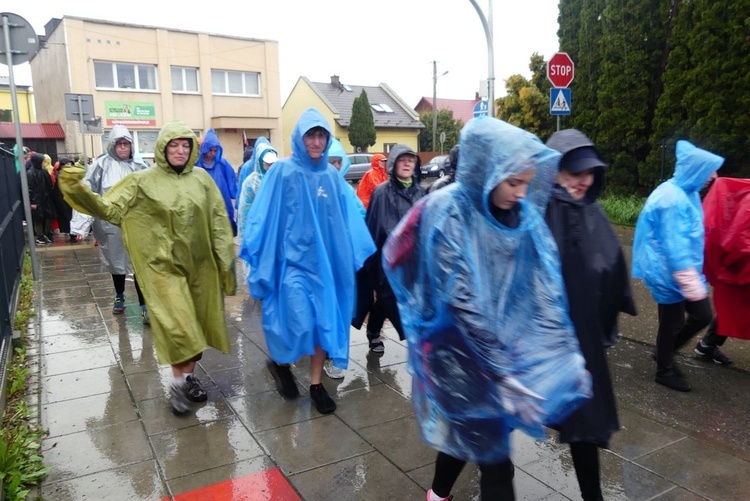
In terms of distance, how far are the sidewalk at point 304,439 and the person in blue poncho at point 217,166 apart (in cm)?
371

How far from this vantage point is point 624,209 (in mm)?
12062

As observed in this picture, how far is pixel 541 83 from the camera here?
15.9 m

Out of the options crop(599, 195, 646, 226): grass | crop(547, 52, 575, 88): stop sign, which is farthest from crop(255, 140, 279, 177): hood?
crop(599, 195, 646, 226): grass

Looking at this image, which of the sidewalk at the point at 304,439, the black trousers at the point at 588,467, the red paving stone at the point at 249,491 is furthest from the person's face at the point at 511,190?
the red paving stone at the point at 249,491

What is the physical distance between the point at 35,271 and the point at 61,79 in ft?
73.7

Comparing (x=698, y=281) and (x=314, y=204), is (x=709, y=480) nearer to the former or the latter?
(x=698, y=281)

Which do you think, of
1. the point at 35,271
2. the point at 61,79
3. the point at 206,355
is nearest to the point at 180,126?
the point at 206,355

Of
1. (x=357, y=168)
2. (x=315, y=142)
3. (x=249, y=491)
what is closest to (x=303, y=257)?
(x=315, y=142)

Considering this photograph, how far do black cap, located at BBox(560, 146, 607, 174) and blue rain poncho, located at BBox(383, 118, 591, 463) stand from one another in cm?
39

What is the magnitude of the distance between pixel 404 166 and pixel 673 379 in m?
2.47

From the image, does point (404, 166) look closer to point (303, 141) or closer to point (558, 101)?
point (303, 141)

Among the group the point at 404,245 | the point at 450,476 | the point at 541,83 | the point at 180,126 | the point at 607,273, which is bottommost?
the point at 450,476

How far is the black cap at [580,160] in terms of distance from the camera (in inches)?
101

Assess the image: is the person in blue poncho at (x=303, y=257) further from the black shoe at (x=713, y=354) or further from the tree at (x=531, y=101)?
the tree at (x=531, y=101)
